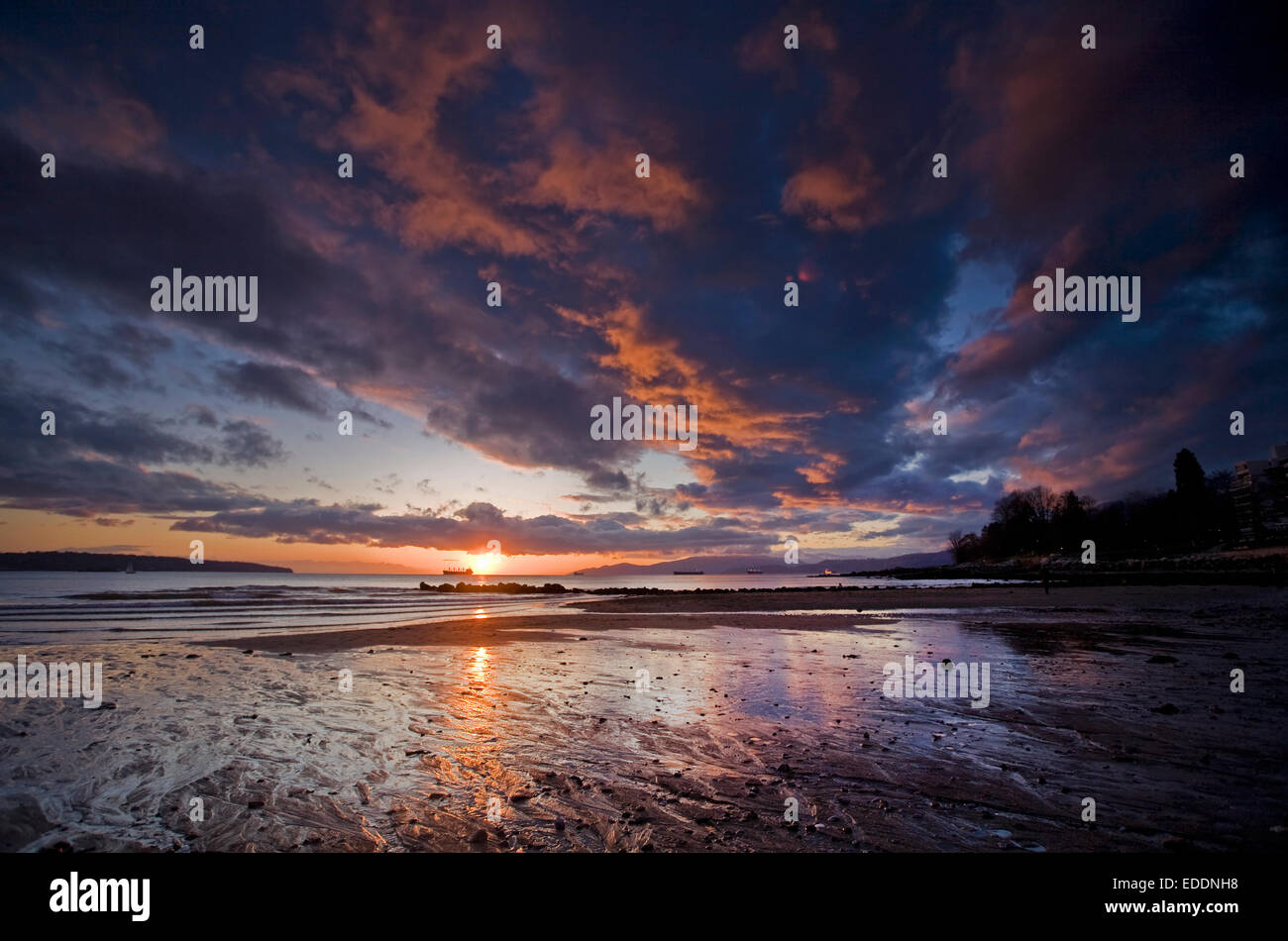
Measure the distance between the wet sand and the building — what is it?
103 m

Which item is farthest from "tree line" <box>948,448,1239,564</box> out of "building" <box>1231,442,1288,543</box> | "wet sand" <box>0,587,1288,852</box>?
"wet sand" <box>0,587,1288,852</box>

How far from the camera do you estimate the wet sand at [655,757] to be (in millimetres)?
4930

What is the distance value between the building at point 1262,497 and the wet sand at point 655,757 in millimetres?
102599

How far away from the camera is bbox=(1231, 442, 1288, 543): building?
81762 millimetres

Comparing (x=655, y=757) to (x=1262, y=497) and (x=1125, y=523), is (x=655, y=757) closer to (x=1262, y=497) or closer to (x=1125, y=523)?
(x=1262, y=497)

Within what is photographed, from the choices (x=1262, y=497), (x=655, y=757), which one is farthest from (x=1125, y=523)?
(x=655, y=757)

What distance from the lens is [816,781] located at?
6023 mm

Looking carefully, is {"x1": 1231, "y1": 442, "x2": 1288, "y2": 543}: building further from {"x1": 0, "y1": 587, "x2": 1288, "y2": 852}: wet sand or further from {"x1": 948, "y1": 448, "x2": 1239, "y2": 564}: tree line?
{"x1": 0, "y1": 587, "x2": 1288, "y2": 852}: wet sand

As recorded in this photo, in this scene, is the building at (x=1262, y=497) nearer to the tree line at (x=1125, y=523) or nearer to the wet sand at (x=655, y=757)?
the tree line at (x=1125, y=523)

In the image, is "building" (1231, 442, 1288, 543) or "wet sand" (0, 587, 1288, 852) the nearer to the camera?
"wet sand" (0, 587, 1288, 852)

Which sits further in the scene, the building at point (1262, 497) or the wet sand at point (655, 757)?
the building at point (1262, 497)

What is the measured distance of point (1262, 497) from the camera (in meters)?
100

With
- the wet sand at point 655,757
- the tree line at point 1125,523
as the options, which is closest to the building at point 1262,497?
the tree line at point 1125,523
